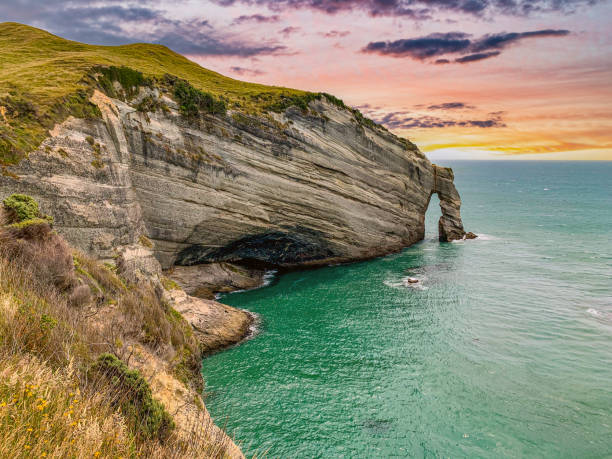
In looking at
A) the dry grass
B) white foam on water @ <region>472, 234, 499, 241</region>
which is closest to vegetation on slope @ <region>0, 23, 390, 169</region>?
the dry grass

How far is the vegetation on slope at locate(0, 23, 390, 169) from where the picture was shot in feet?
80.4

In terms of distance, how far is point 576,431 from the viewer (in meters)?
18.3

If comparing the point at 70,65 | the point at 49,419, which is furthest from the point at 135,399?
the point at 70,65

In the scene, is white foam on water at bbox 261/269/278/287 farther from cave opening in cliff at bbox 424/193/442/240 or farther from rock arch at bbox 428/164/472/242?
rock arch at bbox 428/164/472/242

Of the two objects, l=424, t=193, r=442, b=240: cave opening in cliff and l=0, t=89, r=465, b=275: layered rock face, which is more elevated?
l=0, t=89, r=465, b=275: layered rock face

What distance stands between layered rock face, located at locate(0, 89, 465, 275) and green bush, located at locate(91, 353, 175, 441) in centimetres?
2088

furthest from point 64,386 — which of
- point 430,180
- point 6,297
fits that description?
point 430,180

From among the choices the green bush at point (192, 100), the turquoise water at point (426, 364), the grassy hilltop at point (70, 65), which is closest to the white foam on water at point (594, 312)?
the turquoise water at point (426, 364)

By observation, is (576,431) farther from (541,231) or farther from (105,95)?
(541,231)

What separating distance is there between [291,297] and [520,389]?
2225 cm

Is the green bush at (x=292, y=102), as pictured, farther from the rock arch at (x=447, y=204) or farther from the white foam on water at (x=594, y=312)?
the white foam on water at (x=594, y=312)

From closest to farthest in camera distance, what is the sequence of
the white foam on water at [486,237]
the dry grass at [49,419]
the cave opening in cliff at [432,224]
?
the dry grass at [49,419]
the white foam on water at [486,237]
the cave opening in cliff at [432,224]

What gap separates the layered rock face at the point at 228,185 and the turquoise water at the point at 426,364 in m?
5.86

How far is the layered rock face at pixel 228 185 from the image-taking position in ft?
87.1
